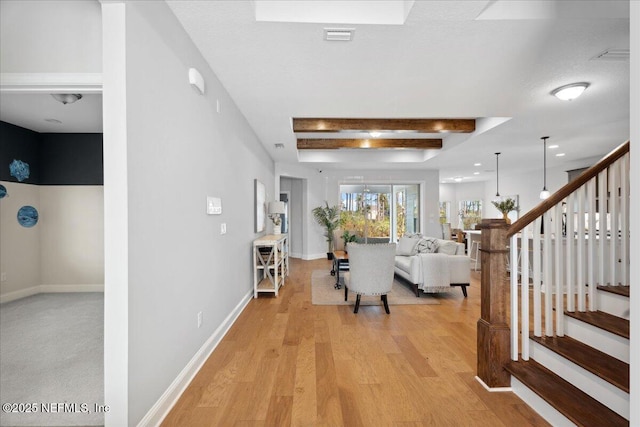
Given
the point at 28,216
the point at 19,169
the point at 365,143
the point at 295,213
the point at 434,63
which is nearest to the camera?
the point at 434,63

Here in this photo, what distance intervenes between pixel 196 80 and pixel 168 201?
997mm

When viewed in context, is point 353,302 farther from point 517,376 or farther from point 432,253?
point 517,376

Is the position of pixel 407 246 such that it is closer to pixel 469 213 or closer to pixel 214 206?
pixel 214 206

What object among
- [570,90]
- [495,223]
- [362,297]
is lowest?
[362,297]

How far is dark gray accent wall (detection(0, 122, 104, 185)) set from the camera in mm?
4672

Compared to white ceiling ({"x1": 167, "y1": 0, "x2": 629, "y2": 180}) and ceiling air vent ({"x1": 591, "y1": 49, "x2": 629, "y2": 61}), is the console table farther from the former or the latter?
ceiling air vent ({"x1": 591, "y1": 49, "x2": 629, "y2": 61})

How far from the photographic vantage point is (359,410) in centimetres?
196

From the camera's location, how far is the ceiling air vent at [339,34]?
87.5 inches

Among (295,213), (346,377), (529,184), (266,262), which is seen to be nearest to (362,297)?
(266,262)

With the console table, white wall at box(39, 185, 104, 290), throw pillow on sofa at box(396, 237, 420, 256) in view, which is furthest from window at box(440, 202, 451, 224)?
white wall at box(39, 185, 104, 290)

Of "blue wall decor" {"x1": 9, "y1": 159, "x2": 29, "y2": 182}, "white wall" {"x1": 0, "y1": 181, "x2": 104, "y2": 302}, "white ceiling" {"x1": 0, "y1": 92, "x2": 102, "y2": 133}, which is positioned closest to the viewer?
"white ceiling" {"x1": 0, "y1": 92, "x2": 102, "y2": 133}

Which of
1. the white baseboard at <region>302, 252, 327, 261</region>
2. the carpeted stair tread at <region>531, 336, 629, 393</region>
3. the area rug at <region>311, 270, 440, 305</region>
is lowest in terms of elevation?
the area rug at <region>311, 270, 440, 305</region>

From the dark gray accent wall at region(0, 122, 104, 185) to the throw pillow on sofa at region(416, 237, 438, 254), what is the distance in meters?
5.43

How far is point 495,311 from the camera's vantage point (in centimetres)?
222
